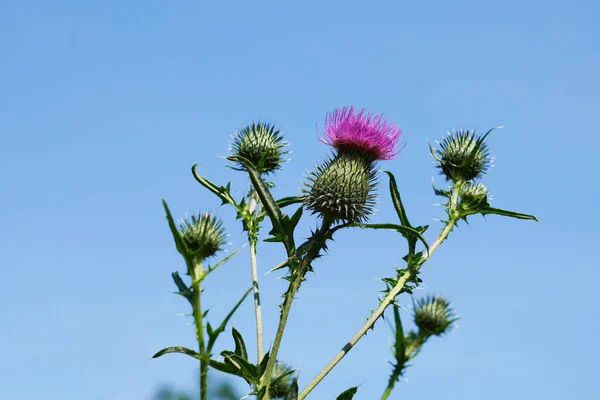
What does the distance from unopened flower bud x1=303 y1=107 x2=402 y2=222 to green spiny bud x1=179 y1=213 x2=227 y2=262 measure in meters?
1.45

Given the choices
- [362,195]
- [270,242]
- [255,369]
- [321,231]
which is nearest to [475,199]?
[362,195]

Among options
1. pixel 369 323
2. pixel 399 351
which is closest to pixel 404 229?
pixel 369 323

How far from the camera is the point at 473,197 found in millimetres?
6270

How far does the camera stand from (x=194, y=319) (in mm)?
3719

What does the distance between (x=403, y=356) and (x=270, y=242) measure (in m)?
1.44

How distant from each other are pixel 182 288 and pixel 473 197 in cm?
317

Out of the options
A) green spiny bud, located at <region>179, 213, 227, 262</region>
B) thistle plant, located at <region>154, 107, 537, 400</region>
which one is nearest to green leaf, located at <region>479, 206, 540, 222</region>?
thistle plant, located at <region>154, 107, 537, 400</region>

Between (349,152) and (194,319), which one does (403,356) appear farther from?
(194,319)

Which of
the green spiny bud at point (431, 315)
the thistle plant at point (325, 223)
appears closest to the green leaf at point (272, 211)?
the thistle plant at point (325, 223)

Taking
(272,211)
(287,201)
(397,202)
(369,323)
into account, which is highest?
(287,201)

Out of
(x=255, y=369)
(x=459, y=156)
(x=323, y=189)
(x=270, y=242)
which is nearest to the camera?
(x=255, y=369)

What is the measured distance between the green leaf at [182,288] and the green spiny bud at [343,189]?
6.38ft

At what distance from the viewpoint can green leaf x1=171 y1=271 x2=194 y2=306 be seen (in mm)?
3830

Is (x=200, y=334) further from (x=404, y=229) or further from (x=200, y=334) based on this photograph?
(x=404, y=229)
